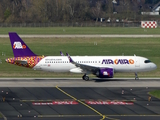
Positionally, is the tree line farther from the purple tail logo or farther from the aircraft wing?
the aircraft wing

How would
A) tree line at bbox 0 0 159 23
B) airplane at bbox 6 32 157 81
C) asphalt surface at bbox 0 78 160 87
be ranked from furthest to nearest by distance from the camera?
tree line at bbox 0 0 159 23
airplane at bbox 6 32 157 81
asphalt surface at bbox 0 78 160 87

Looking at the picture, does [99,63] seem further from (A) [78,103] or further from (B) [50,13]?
(B) [50,13]

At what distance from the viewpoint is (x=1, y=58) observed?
81.2 m

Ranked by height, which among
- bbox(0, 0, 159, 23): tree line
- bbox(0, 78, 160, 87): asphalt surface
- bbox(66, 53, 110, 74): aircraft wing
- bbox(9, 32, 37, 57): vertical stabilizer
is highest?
bbox(0, 0, 159, 23): tree line

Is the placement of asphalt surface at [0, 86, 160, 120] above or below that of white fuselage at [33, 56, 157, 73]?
below

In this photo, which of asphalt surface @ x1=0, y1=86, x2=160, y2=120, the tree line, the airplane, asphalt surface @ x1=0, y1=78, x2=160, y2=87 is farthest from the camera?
the tree line

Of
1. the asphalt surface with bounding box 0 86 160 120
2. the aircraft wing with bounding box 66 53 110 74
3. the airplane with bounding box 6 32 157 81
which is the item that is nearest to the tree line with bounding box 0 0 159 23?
the airplane with bounding box 6 32 157 81

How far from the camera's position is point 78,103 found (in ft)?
144

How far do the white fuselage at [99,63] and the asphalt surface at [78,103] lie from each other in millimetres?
6374

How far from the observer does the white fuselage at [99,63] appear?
58.5m

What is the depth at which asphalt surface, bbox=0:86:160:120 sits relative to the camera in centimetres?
3859

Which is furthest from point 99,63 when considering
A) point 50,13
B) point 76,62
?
point 50,13

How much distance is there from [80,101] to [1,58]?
3912 cm

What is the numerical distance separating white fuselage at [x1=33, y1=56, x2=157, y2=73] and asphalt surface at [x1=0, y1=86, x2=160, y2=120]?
6374 mm
